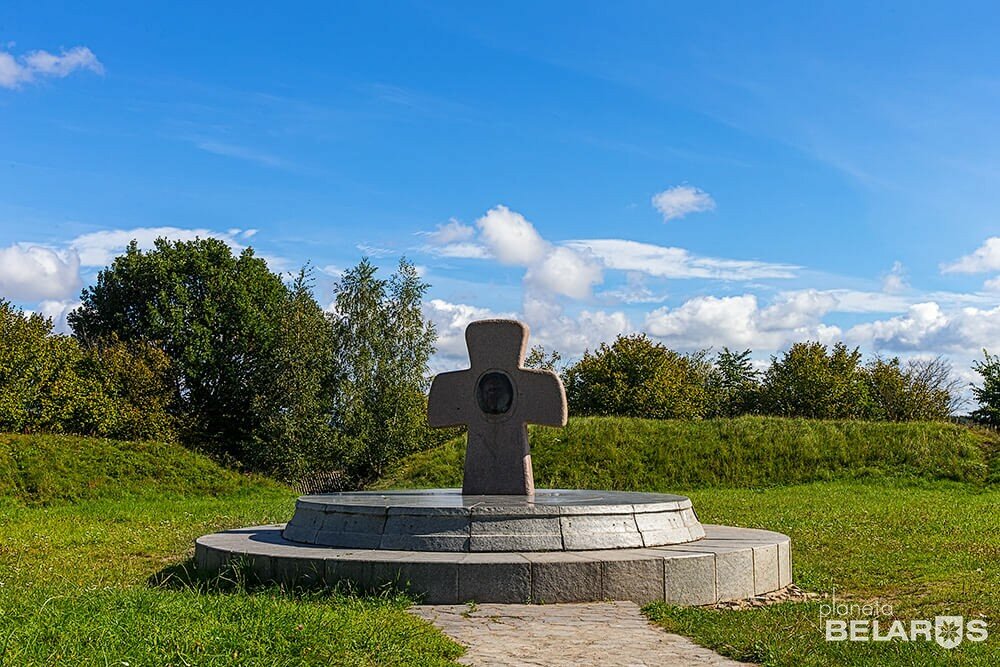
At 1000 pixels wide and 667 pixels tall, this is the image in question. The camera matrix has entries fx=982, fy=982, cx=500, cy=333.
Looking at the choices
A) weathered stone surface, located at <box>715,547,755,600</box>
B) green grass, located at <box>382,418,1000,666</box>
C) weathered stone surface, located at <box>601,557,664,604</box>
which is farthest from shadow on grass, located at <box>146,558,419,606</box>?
weathered stone surface, located at <box>715,547,755,600</box>

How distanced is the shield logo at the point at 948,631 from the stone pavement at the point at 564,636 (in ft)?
5.90

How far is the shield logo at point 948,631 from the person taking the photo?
7586 millimetres

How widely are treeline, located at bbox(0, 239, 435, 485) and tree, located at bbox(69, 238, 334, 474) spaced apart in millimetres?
56

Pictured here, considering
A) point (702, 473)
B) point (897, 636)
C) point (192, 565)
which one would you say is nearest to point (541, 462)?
point (702, 473)

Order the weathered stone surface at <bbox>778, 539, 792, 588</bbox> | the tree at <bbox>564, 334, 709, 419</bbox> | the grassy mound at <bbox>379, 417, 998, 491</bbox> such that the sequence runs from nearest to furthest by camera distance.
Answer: the weathered stone surface at <bbox>778, 539, 792, 588</bbox> < the grassy mound at <bbox>379, 417, 998, 491</bbox> < the tree at <bbox>564, 334, 709, 419</bbox>

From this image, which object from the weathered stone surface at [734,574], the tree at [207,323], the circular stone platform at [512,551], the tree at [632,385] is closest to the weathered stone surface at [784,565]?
the circular stone platform at [512,551]

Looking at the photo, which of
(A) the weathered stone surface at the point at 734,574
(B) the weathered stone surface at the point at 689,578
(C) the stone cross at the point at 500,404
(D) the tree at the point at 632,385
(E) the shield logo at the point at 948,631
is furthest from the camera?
(D) the tree at the point at 632,385

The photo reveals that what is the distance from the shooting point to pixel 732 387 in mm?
53281

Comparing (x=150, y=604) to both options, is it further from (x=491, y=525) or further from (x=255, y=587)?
(x=491, y=525)

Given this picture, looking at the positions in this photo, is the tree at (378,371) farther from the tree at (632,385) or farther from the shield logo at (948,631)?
the shield logo at (948,631)

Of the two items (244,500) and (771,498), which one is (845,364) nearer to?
(771,498)

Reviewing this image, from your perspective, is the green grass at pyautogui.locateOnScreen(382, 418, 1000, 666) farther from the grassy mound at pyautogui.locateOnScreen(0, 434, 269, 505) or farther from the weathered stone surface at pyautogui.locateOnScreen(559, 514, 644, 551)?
the grassy mound at pyautogui.locateOnScreen(0, 434, 269, 505)

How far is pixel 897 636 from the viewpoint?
778 centimetres

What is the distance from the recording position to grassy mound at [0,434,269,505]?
23.4 metres
